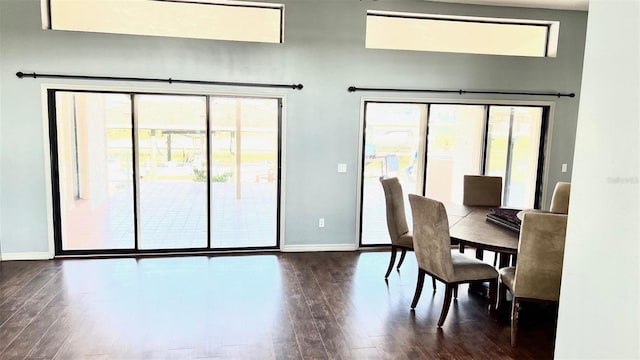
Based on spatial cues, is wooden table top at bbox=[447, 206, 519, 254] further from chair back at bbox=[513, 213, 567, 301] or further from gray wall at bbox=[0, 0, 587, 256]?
gray wall at bbox=[0, 0, 587, 256]

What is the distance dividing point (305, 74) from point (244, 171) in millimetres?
1393

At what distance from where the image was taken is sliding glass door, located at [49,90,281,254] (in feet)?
16.1

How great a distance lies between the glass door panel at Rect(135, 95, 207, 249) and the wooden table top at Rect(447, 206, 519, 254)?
9.73ft

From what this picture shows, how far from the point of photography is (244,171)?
5.27 meters

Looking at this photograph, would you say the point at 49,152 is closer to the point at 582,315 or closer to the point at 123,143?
the point at 123,143

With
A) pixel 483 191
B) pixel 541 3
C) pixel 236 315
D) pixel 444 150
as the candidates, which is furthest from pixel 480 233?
pixel 541 3

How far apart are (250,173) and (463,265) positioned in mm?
2833

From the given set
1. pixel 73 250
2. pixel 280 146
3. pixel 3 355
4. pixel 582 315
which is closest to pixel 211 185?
pixel 280 146

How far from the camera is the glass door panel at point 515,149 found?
577cm

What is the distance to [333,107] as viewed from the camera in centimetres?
526

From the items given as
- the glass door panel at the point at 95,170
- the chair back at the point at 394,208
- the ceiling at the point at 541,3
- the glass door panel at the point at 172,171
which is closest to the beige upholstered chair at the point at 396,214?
the chair back at the point at 394,208

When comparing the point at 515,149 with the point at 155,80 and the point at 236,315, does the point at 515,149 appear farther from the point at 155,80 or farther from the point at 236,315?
the point at 155,80

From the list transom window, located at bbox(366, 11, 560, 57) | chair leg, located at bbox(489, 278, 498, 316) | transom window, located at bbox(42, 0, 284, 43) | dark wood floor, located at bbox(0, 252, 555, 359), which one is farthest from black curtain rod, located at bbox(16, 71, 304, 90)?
chair leg, located at bbox(489, 278, 498, 316)

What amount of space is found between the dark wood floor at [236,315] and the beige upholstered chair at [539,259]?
42 centimetres
